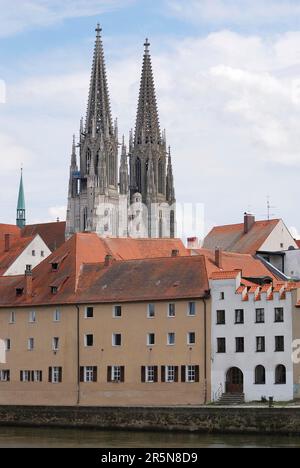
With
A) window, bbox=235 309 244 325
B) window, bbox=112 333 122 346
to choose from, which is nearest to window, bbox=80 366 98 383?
window, bbox=112 333 122 346

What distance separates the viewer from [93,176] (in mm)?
199750

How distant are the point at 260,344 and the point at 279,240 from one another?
120 ft

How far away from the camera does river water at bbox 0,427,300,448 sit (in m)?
68.2

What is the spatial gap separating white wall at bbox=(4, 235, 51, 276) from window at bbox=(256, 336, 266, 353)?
134ft

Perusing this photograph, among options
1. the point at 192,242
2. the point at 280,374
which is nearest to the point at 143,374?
the point at 280,374

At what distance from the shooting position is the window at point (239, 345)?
84.1 metres

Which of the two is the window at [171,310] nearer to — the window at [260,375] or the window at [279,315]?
the window at [260,375]

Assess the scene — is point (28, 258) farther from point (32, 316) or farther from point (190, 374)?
point (190, 374)

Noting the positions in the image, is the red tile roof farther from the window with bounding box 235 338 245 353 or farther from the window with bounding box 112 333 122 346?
the window with bounding box 235 338 245 353

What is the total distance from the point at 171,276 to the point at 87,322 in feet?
22.2

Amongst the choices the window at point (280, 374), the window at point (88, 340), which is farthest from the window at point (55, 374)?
the window at point (280, 374)

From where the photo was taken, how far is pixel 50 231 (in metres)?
190
